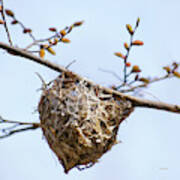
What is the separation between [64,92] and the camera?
5000 millimetres

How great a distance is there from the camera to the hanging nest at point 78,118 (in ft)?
16.1

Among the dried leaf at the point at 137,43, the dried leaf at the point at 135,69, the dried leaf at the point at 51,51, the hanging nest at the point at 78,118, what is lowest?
the hanging nest at the point at 78,118

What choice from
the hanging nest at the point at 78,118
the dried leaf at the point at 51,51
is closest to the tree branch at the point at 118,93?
the hanging nest at the point at 78,118

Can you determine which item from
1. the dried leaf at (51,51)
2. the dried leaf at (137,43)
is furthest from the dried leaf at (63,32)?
the dried leaf at (137,43)

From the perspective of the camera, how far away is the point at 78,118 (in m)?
4.89

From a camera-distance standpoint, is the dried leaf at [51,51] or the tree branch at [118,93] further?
the dried leaf at [51,51]

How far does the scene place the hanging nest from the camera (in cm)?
490

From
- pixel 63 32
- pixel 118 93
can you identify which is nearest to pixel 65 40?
pixel 63 32

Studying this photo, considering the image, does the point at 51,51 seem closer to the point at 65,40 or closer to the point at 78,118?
the point at 65,40

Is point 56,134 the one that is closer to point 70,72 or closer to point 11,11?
point 70,72

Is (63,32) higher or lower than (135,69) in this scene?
higher

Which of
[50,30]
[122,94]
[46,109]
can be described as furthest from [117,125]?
[50,30]

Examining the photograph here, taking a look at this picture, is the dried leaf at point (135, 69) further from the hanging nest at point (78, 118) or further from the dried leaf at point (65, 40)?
the dried leaf at point (65, 40)

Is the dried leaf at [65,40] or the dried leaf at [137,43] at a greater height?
the dried leaf at [137,43]
